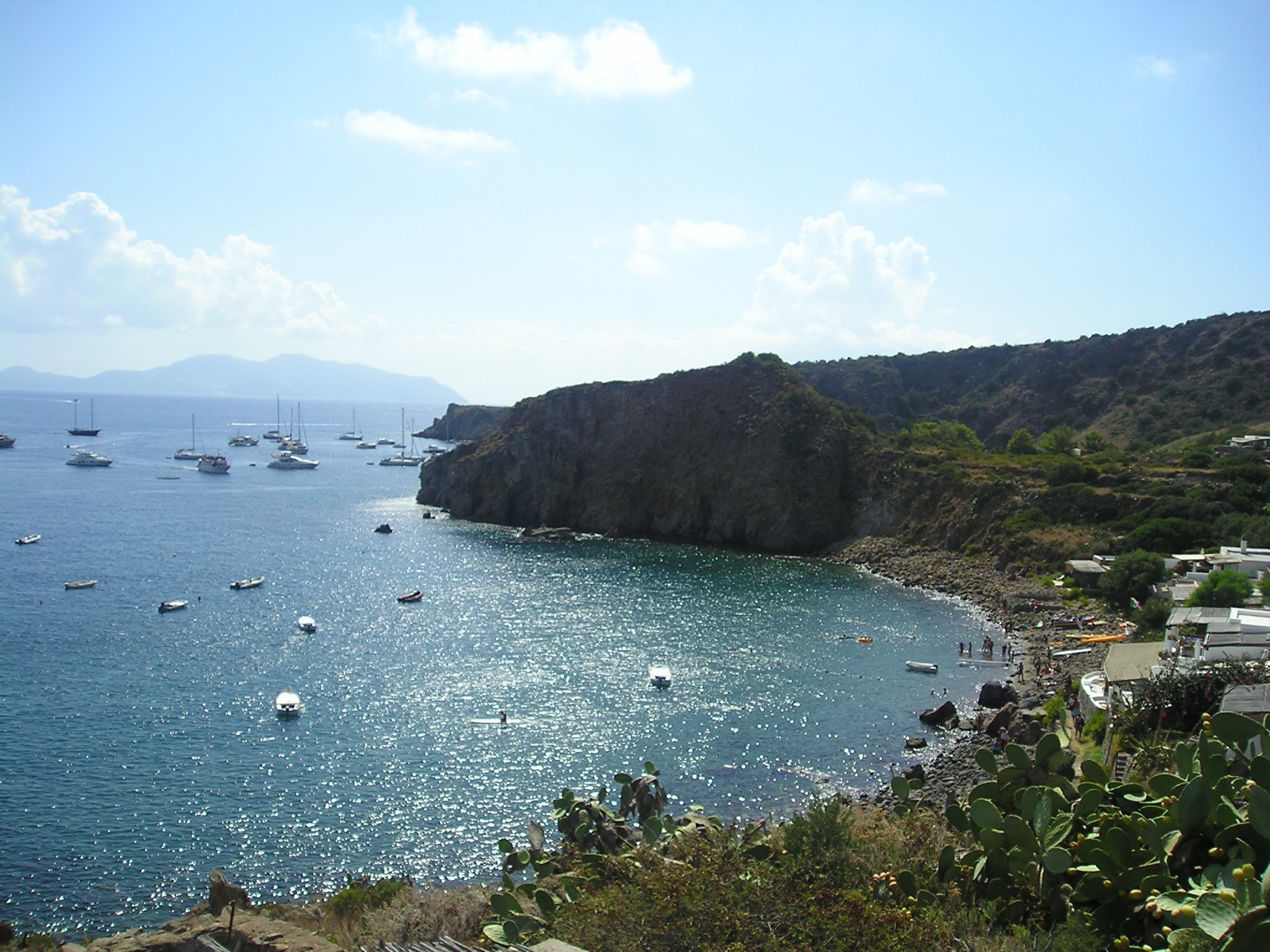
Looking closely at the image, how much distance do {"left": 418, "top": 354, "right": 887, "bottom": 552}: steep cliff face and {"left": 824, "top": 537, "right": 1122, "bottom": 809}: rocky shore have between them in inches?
307

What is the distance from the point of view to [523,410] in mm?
111500

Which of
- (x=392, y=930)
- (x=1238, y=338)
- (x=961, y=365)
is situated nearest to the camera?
(x=392, y=930)

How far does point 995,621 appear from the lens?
6047cm

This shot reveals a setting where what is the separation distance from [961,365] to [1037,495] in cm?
8840

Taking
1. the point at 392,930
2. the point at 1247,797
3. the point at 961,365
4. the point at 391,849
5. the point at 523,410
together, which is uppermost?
the point at 961,365

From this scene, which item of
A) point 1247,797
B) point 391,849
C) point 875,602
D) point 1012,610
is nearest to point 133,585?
point 391,849

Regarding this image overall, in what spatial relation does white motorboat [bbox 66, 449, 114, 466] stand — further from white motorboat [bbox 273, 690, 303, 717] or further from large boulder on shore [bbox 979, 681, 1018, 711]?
large boulder on shore [bbox 979, 681, 1018, 711]

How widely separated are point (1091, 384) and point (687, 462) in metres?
76.2

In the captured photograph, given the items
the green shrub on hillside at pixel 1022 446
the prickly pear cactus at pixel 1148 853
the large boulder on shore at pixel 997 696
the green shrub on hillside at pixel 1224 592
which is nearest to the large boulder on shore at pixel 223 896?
the prickly pear cactus at pixel 1148 853

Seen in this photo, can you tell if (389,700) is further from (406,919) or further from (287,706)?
(406,919)

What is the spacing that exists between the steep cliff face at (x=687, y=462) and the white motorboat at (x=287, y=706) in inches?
2251

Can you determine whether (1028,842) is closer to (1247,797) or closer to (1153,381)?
(1247,797)

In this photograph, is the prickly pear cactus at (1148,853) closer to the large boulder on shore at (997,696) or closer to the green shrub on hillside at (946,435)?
the large boulder on shore at (997,696)

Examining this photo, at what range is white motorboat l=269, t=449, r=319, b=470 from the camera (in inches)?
6063
